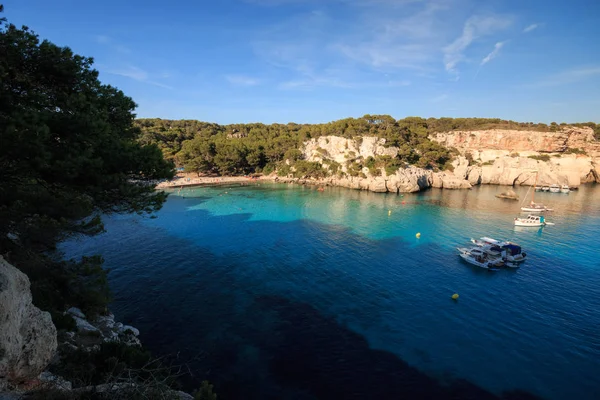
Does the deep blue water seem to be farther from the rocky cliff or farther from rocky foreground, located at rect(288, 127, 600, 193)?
rocky foreground, located at rect(288, 127, 600, 193)

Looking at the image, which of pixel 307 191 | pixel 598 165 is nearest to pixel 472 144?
pixel 598 165

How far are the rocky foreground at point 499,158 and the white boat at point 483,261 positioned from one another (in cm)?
4583

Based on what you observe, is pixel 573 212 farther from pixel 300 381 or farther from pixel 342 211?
pixel 300 381

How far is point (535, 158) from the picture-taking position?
84875 millimetres

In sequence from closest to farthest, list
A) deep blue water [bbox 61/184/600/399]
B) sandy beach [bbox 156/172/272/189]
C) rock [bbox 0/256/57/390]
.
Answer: rock [bbox 0/256/57/390], deep blue water [bbox 61/184/600/399], sandy beach [bbox 156/172/272/189]

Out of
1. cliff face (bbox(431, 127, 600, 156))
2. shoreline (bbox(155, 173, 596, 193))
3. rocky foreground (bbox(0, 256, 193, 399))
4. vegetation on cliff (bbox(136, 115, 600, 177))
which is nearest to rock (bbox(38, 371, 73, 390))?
rocky foreground (bbox(0, 256, 193, 399))

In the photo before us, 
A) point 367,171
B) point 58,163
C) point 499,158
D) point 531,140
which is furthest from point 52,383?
point 531,140

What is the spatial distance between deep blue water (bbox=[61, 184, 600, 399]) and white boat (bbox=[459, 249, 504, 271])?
2.56 feet

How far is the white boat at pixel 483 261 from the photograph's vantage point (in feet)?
95.1

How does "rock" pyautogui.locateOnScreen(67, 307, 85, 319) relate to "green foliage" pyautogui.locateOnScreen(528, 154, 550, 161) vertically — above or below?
below

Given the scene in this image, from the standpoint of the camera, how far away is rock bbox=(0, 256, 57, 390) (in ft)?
18.0

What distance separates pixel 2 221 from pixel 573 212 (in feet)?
240

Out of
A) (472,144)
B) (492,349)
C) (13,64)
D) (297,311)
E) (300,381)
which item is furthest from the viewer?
(472,144)

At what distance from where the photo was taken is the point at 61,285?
1373 cm
